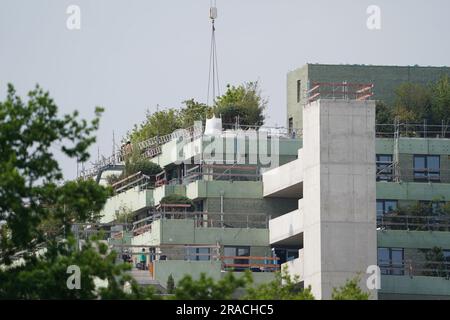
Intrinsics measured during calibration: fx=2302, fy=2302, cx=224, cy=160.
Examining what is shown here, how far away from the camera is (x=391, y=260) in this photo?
13150 cm

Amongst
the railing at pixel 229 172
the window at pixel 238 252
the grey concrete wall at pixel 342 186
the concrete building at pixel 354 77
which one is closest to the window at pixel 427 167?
the railing at pixel 229 172

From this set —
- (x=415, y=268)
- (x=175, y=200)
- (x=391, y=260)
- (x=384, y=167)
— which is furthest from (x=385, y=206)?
(x=175, y=200)

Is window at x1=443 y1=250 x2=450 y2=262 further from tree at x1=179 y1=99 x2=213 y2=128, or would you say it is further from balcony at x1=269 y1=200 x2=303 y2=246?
tree at x1=179 y1=99 x2=213 y2=128

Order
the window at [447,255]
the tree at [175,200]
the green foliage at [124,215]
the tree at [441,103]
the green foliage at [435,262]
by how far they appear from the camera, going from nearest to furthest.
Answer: the green foliage at [435,262], the window at [447,255], the tree at [175,200], the green foliage at [124,215], the tree at [441,103]

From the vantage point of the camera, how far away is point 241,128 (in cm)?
14900

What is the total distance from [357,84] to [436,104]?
9.50 m

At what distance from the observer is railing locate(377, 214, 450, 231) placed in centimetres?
13238

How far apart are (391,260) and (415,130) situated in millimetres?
17476

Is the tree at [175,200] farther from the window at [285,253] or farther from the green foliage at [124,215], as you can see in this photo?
the green foliage at [124,215]

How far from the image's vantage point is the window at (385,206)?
134 m

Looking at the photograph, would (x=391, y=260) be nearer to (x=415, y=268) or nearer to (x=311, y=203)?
(x=415, y=268)

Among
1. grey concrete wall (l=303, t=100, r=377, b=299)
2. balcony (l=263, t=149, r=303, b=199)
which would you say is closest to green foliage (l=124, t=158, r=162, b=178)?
balcony (l=263, t=149, r=303, b=199)

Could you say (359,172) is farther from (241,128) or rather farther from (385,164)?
(241,128)

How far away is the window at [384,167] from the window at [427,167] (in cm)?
159
